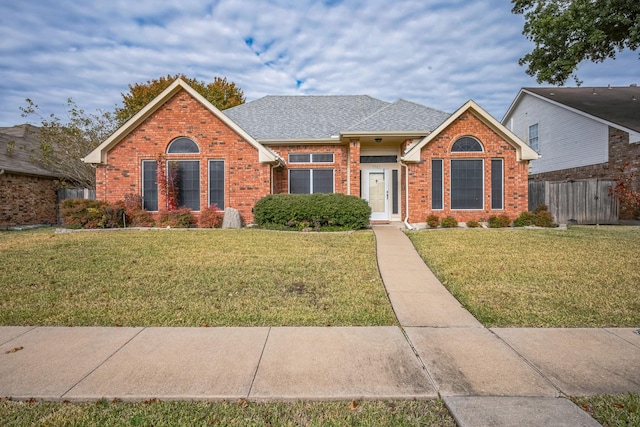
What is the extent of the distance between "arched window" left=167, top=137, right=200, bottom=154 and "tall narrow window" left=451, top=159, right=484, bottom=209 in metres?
10.9

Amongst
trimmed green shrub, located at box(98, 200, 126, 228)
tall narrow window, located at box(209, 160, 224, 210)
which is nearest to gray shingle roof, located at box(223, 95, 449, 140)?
tall narrow window, located at box(209, 160, 224, 210)

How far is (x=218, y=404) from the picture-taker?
2.93m

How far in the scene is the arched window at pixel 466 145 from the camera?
14422 mm

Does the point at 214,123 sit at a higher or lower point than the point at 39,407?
higher

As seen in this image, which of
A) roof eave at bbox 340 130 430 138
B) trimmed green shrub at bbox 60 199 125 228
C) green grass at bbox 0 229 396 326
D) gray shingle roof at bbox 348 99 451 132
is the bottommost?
green grass at bbox 0 229 396 326

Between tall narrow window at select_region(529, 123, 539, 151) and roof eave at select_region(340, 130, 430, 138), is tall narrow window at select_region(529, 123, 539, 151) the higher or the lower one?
the higher one

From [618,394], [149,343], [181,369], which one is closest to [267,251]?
[149,343]

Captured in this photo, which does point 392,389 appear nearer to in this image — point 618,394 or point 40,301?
point 618,394

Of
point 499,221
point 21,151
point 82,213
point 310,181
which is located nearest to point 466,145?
point 499,221

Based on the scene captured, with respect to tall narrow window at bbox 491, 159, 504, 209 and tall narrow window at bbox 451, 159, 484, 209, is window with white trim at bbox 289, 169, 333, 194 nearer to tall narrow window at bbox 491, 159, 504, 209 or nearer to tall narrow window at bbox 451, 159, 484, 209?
tall narrow window at bbox 451, 159, 484, 209

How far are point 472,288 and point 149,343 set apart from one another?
519 centimetres

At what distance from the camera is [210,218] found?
14.0 metres

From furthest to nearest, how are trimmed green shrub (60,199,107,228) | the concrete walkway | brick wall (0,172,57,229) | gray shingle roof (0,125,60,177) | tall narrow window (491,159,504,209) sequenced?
gray shingle roof (0,125,60,177)
brick wall (0,172,57,229)
tall narrow window (491,159,504,209)
trimmed green shrub (60,199,107,228)
the concrete walkway

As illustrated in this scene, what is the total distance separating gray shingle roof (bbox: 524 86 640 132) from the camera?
57.5 ft
